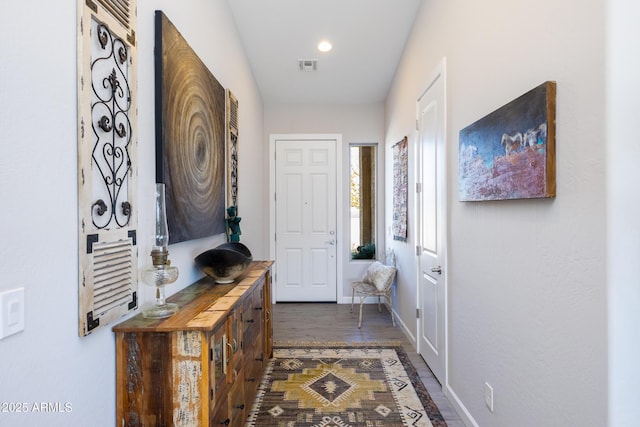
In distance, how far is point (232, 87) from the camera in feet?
10.1

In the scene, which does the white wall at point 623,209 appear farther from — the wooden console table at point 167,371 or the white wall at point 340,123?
the white wall at point 340,123

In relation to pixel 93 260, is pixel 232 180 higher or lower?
higher

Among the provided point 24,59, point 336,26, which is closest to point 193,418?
point 24,59

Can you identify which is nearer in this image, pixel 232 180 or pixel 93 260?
pixel 93 260

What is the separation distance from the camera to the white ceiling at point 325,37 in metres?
3.03

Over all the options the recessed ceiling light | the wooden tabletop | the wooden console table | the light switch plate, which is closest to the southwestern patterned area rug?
the wooden tabletop

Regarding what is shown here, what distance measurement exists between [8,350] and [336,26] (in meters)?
3.31

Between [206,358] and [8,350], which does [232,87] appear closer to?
[206,358]

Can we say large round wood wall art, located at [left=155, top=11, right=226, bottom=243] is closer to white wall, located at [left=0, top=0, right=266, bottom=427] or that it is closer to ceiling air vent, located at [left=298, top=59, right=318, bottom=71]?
white wall, located at [left=0, top=0, right=266, bottom=427]

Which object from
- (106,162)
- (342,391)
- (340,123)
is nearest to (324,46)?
(340,123)

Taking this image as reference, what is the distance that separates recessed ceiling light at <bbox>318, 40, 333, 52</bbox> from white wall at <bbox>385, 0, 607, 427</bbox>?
1.45 metres

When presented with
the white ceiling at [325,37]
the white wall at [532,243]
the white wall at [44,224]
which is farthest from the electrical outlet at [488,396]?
the white ceiling at [325,37]

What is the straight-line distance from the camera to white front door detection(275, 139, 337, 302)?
4809 mm

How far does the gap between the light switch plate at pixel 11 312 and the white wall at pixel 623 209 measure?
1566 mm
